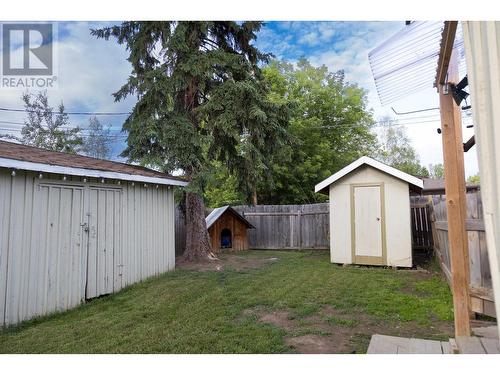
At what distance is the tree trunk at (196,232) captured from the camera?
8109 mm

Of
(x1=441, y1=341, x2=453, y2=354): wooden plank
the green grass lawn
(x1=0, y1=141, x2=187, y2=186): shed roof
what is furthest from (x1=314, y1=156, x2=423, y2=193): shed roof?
(x1=441, y1=341, x2=453, y2=354): wooden plank

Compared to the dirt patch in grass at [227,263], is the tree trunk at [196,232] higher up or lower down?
higher up

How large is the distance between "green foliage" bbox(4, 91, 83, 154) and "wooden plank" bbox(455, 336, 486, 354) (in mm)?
22006

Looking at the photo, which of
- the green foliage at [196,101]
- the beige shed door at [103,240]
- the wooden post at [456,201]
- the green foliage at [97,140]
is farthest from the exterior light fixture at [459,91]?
the green foliage at [97,140]

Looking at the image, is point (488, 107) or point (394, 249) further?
point (394, 249)

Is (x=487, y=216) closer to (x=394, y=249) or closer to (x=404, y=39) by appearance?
(x=404, y=39)

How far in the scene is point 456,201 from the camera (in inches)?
110

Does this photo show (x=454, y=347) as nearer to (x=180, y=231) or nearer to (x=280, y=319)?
(x=280, y=319)

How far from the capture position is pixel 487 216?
5.05ft

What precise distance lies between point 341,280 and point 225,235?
17.4 feet

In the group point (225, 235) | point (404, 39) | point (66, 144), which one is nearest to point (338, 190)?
point (225, 235)

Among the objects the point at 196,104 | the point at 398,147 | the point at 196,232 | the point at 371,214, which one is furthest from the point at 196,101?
the point at 398,147

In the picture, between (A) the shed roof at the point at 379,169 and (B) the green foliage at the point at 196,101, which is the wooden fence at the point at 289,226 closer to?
(A) the shed roof at the point at 379,169

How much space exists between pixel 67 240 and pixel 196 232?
146 inches
